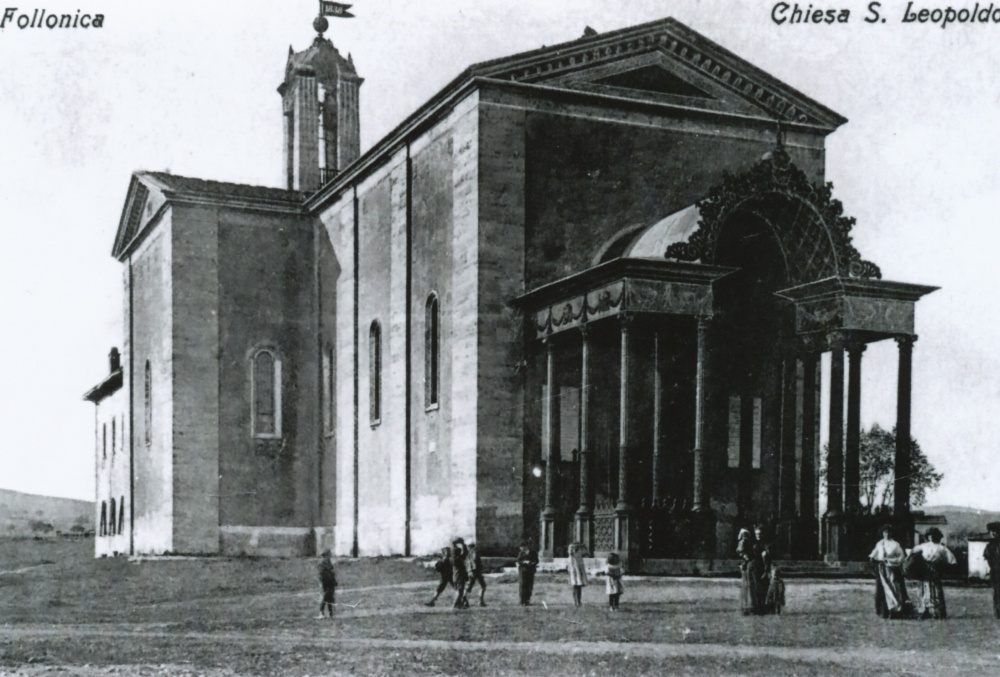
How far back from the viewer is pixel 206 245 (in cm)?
3509

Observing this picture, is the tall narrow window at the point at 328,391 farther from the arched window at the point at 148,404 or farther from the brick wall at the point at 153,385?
Result: the arched window at the point at 148,404

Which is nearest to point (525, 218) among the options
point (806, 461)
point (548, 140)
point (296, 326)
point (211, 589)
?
point (548, 140)

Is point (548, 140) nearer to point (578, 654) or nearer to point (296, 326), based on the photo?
point (296, 326)

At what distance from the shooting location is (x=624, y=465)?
22.2 metres

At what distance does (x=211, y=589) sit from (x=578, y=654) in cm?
1198

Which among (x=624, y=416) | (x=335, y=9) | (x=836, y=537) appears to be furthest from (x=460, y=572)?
(x=335, y=9)

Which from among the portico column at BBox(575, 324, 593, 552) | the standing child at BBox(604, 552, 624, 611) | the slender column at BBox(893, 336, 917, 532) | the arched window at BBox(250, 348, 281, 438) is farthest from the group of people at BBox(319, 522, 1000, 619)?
the arched window at BBox(250, 348, 281, 438)

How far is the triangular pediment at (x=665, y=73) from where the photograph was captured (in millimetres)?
26297

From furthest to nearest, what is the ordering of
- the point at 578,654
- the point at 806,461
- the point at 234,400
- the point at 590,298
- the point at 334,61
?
the point at 334,61, the point at 234,400, the point at 806,461, the point at 590,298, the point at 578,654

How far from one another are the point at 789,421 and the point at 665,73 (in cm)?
761

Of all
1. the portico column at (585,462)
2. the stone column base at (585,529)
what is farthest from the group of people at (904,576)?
the portico column at (585,462)

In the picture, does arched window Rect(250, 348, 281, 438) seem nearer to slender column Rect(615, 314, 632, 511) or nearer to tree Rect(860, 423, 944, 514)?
slender column Rect(615, 314, 632, 511)

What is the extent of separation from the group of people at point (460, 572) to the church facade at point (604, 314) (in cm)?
323

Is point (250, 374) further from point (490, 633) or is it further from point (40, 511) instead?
point (40, 511)
